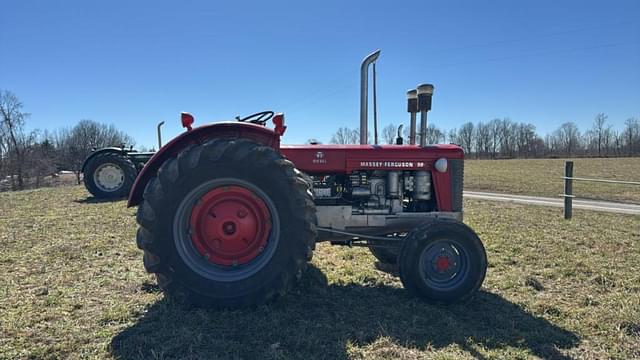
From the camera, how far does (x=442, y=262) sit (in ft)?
11.9

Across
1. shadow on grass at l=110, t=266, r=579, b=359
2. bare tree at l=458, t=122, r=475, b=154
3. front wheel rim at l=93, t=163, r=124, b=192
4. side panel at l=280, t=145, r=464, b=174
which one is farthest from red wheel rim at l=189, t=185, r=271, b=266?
bare tree at l=458, t=122, r=475, b=154

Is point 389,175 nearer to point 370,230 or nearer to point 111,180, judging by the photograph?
point 370,230

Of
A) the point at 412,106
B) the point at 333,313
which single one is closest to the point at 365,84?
the point at 412,106

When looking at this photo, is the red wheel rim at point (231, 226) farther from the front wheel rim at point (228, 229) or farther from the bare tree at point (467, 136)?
the bare tree at point (467, 136)

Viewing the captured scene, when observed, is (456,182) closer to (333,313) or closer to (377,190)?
(377,190)

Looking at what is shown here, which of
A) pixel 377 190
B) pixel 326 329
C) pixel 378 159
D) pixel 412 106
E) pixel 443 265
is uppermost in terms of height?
A: pixel 412 106

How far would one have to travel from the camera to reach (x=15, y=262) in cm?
489

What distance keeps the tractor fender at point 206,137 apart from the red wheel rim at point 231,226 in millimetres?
496

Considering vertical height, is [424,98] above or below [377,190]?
above

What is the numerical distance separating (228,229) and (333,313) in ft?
3.59

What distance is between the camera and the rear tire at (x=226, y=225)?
10.3ft

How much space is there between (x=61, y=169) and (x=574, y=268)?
53554 millimetres

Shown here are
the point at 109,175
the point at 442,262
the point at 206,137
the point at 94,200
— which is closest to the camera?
the point at 206,137

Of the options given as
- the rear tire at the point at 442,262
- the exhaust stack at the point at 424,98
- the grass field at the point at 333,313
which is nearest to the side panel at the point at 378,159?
the exhaust stack at the point at 424,98
